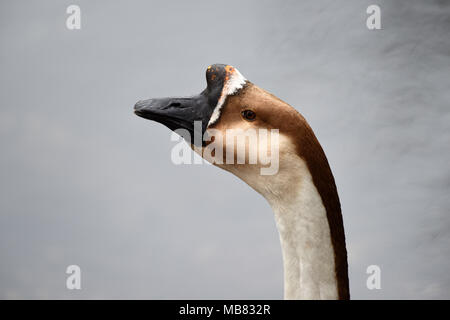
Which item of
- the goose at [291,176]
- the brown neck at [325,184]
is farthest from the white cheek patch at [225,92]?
the brown neck at [325,184]

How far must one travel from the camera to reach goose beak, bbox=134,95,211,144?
0.81 m

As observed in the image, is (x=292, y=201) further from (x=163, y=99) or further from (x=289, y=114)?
(x=163, y=99)

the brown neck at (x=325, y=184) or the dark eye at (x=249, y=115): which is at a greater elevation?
the dark eye at (x=249, y=115)

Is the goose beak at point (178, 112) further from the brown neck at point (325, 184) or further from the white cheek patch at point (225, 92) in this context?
Result: the brown neck at point (325, 184)

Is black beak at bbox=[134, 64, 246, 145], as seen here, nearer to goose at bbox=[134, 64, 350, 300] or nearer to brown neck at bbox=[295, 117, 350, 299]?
goose at bbox=[134, 64, 350, 300]

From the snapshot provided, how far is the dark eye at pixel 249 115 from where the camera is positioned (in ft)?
2.61

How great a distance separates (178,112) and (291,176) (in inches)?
7.9

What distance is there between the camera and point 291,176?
78 cm

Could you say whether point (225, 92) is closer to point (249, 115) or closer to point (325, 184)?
point (249, 115)

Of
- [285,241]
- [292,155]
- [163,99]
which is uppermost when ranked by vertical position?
[163,99]

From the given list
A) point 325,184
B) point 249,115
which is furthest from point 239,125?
point 325,184
